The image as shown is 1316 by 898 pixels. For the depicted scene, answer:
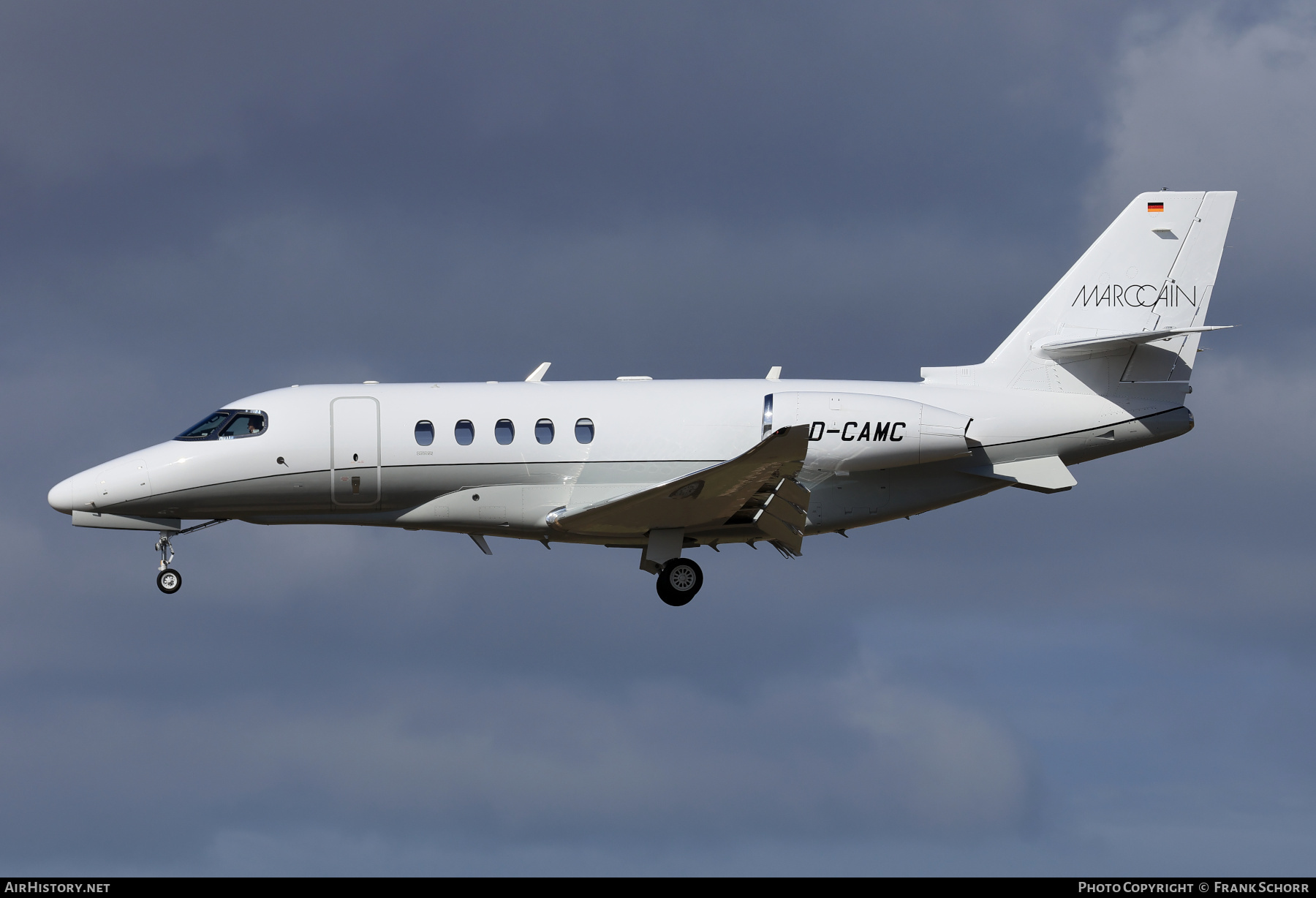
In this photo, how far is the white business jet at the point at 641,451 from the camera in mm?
21781

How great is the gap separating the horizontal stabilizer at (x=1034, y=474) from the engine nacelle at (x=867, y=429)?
1.70 m

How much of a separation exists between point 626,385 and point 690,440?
1698 mm

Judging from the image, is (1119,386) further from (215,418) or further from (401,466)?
(215,418)

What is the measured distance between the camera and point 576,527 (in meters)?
22.1

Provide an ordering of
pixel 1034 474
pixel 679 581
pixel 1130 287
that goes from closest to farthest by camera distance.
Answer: pixel 679 581
pixel 1034 474
pixel 1130 287

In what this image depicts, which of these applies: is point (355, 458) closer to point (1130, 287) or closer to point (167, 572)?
point (167, 572)

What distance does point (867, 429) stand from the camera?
21.6 m

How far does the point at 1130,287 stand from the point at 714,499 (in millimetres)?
9357

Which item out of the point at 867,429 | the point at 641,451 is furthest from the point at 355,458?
the point at 867,429

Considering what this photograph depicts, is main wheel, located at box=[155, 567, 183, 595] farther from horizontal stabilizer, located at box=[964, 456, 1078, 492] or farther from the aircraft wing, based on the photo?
horizontal stabilizer, located at box=[964, 456, 1078, 492]

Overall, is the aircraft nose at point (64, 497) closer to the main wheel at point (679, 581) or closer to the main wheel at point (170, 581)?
the main wheel at point (170, 581)

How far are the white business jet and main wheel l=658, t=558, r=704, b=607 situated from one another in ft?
0.09

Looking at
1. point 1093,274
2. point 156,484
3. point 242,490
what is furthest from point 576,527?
point 1093,274

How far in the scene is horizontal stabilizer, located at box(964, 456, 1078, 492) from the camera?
907 inches
